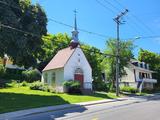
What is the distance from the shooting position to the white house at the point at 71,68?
41.1 metres

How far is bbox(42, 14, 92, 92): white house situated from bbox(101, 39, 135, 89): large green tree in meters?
12.8

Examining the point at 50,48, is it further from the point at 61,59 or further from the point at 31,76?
the point at 61,59

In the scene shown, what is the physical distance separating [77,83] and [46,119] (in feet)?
71.2

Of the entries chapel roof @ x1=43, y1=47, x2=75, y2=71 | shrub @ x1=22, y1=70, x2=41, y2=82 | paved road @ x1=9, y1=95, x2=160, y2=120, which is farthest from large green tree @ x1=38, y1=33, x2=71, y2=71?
paved road @ x1=9, y1=95, x2=160, y2=120

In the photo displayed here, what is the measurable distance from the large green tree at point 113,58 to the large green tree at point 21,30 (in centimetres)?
2340

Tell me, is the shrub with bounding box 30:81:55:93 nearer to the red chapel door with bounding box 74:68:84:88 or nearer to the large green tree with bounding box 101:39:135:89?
the red chapel door with bounding box 74:68:84:88

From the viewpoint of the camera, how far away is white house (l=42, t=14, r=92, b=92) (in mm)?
41094

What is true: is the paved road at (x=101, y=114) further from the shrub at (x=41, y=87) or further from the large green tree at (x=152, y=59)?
the large green tree at (x=152, y=59)

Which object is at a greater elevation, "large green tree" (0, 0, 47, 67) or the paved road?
"large green tree" (0, 0, 47, 67)

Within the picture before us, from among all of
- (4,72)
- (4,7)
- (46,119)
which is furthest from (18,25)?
(4,72)

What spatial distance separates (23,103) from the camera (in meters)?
25.2

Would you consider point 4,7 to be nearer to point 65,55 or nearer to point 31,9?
point 31,9

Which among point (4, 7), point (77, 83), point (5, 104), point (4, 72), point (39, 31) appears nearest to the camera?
point (5, 104)

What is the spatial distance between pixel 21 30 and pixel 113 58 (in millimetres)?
28159
